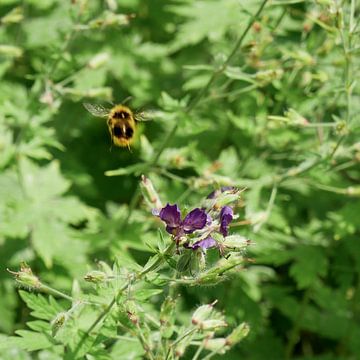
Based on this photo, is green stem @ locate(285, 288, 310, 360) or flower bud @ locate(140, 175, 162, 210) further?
green stem @ locate(285, 288, 310, 360)

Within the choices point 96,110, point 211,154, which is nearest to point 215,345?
point 96,110

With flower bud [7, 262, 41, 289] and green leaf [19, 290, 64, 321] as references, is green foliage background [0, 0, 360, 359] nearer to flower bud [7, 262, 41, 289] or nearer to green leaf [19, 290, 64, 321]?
green leaf [19, 290, 64, 321]

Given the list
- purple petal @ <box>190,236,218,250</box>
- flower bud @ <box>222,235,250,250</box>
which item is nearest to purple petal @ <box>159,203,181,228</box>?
purple petal @ <box>190,236,218,250</box>

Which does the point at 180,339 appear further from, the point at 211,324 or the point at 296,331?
the point at 296,331

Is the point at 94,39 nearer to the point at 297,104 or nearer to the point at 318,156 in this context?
the point at 297,104

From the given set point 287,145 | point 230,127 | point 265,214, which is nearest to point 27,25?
point 230,127
